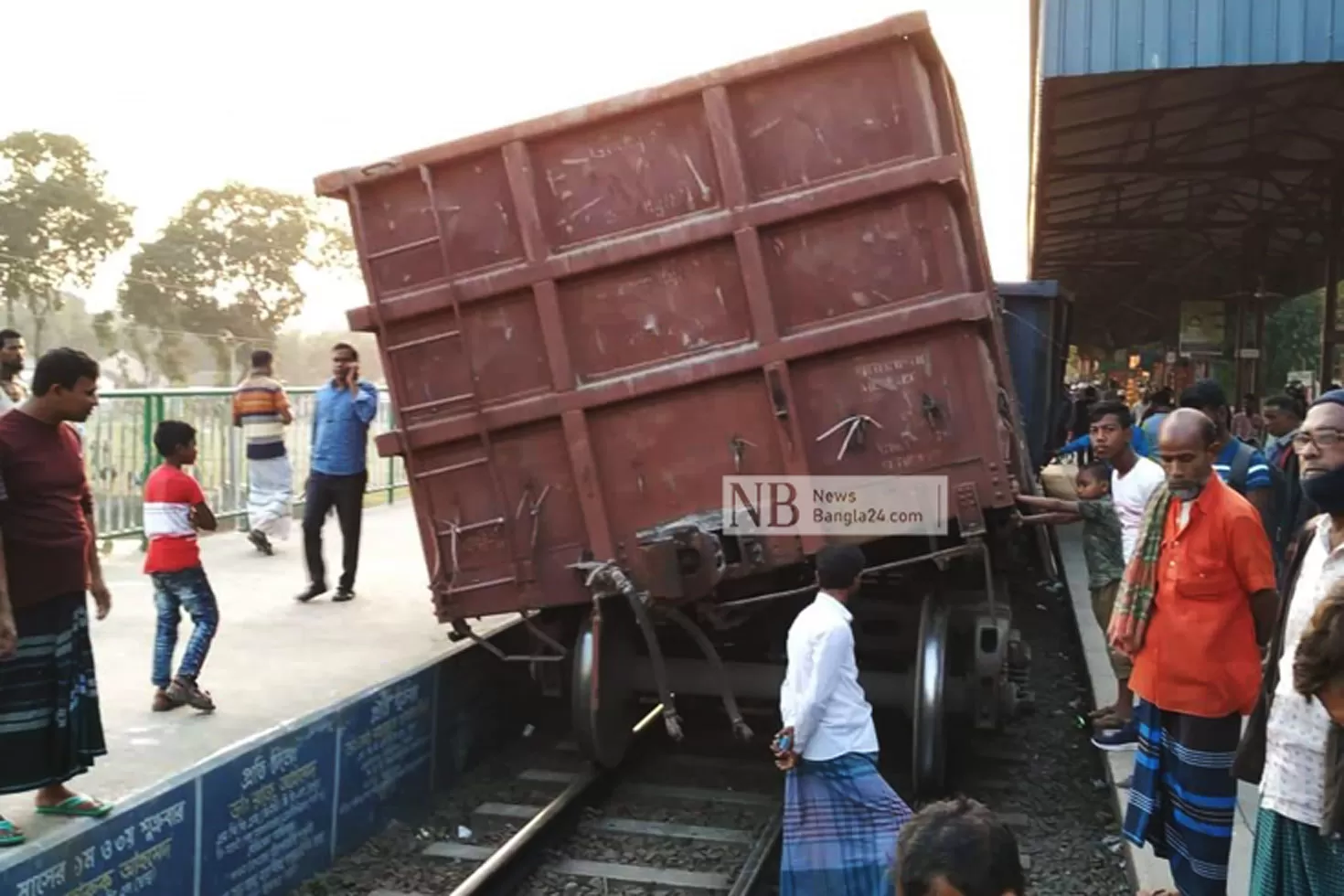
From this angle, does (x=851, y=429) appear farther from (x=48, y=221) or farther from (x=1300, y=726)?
(x=48, y=221)

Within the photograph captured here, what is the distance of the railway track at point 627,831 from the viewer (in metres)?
5.08

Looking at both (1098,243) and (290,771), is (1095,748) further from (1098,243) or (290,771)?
(1098,243)

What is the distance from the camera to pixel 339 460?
8141mm

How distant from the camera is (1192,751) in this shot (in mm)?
3719

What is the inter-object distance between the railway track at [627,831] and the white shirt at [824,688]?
1158 mm

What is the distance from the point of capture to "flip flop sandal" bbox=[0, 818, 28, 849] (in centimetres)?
381

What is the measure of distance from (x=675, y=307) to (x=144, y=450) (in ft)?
22.4

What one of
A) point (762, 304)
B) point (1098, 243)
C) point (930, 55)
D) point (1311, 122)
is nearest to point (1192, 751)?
point (762, 304)

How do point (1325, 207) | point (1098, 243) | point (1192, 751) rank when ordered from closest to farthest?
point (1192, 751) → point (1325, 207) → point (1098, 243)

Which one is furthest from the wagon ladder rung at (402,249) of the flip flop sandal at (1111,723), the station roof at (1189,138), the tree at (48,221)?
the tree at (48,221)

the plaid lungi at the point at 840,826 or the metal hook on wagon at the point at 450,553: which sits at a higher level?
the metal hook on wagon at the point at 450,553

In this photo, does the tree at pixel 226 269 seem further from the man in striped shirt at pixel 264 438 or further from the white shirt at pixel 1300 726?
the white shirt at pixel 1300 726

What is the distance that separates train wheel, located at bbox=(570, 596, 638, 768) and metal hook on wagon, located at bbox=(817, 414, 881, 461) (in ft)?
4.16

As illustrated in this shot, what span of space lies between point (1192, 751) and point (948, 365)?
1.85 m
